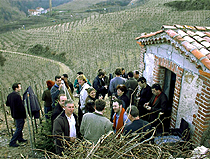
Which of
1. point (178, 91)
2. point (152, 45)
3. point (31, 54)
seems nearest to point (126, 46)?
point (31, 54)

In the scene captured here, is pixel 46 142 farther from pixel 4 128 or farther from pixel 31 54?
pixel 31 54

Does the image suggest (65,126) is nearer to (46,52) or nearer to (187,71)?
(187,71)

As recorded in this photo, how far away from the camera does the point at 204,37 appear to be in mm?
4508

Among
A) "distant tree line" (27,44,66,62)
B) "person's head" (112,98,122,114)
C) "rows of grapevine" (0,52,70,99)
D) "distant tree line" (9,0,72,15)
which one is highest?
"distant tree line" (9,0,72,15)

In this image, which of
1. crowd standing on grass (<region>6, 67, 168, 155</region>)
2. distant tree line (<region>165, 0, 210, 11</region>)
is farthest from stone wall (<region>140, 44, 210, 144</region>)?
distant tree line (<region>165, 0, 210, 11</region>)

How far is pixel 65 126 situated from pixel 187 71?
9.69ft

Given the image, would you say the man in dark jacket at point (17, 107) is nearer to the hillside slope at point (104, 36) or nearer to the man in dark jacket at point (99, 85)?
the man in dark jacket at point (99, 85)

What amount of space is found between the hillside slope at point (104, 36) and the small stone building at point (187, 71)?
12.5 metres

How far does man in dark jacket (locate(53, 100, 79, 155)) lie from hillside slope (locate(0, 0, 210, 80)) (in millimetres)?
13864

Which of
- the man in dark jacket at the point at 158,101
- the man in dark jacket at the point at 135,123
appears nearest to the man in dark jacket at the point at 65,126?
the man in dark jacket at the point at 135,123

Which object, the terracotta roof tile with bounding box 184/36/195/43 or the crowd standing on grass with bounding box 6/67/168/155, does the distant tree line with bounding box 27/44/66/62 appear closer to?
the crowd standing on grass with bounding box 6/67/168/155

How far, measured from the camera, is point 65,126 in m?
3.49

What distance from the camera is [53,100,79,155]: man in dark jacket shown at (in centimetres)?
334

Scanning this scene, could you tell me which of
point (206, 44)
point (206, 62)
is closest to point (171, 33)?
point (206, 44)
